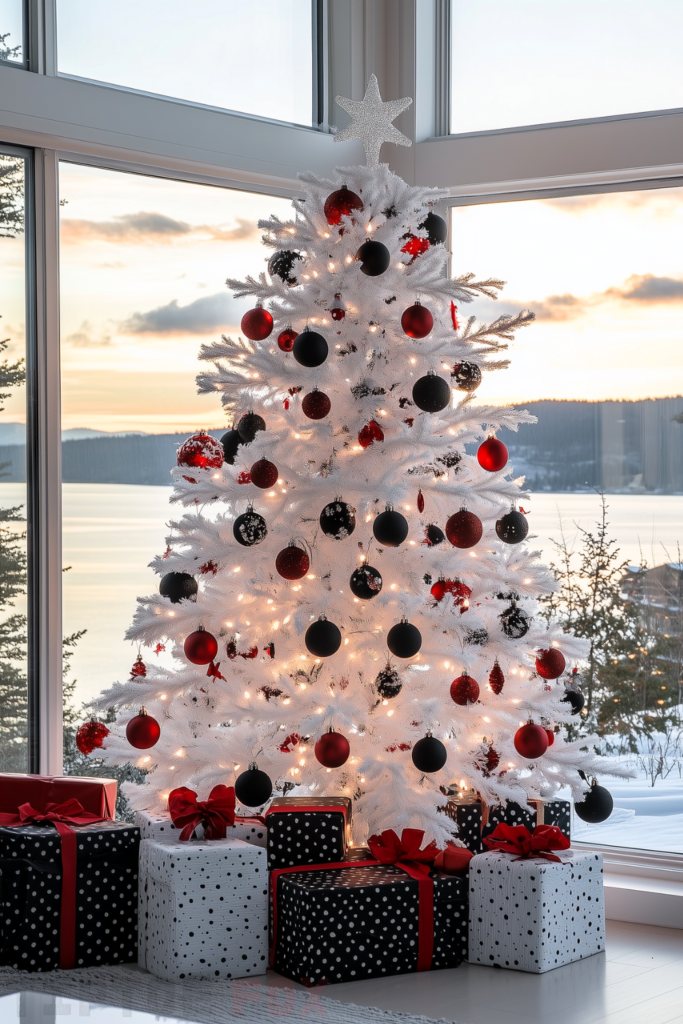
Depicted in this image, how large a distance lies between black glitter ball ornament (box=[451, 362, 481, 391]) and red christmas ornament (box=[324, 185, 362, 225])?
1.81ft

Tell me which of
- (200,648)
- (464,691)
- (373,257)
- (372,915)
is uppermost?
(373,257)

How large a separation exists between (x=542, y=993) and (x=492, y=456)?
4.80ft

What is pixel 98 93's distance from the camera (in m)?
3.93

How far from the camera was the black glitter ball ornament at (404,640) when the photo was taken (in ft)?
10.4

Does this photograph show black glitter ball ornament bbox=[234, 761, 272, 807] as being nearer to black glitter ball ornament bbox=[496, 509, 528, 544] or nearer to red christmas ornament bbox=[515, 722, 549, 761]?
red christmas ornament bbox=[515, 722, 549, 761]

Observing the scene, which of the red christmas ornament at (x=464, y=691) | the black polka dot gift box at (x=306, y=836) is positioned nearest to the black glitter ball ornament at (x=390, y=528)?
the red christmas ornament at (x=464, y=691)

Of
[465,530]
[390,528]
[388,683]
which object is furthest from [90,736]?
[465,530]

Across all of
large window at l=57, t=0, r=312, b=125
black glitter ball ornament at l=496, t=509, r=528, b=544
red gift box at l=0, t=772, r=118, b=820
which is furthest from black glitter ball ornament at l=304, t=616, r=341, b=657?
large window at l=57, t=0, r=312, b=125

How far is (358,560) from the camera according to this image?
135 inches

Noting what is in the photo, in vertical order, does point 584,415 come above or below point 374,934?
above

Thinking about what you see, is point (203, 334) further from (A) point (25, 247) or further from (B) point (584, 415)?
(B) point (584, 415)

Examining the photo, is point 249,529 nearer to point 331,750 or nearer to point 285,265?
point 331,750

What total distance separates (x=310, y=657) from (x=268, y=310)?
105cm

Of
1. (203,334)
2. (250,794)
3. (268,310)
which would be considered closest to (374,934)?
(250,794)
